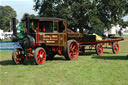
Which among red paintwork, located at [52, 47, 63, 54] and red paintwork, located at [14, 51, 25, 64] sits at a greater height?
red paintwork, located at [52, 47, 63, 54]

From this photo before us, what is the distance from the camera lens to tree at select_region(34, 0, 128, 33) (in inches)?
1231

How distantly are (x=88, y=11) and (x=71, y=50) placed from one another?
70.3 feet

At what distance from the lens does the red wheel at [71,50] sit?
34.1 ft

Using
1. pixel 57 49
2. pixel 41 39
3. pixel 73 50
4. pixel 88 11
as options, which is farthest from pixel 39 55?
pixel 88 11

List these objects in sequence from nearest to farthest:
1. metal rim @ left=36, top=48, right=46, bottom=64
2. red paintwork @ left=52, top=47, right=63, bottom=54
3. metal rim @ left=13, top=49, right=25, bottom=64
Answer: metal rim @ left=36, top=48, right=46, bottom=64 → metal rim @ left=13, top=49, right=25, bottom=64 → red paintwork @ left=52, top=47, right=63, bottom=54

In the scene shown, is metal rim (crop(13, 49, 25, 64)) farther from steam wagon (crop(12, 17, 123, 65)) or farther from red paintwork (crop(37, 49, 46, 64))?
red paintwork (crop(37, 49, 46, 64))

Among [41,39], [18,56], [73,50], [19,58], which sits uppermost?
[41,39]

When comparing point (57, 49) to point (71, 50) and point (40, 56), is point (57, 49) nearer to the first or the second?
point (71, 50)

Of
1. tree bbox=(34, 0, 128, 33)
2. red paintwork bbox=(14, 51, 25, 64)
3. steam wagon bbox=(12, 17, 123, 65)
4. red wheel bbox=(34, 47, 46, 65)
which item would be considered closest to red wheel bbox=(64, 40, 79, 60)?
steam wagon bbox=(12, 17, 123, 65)

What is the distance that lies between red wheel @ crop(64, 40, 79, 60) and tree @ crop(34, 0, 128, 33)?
64.9ft

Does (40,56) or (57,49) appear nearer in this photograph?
(40,56)

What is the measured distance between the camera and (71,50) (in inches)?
428

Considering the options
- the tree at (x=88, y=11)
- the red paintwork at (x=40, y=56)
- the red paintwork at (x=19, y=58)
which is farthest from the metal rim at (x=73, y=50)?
the tree at (x=88, y=11)

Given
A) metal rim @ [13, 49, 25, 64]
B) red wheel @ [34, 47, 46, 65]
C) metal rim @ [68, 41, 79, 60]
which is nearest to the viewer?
red wheel @ [34, 47, 46, 65]
